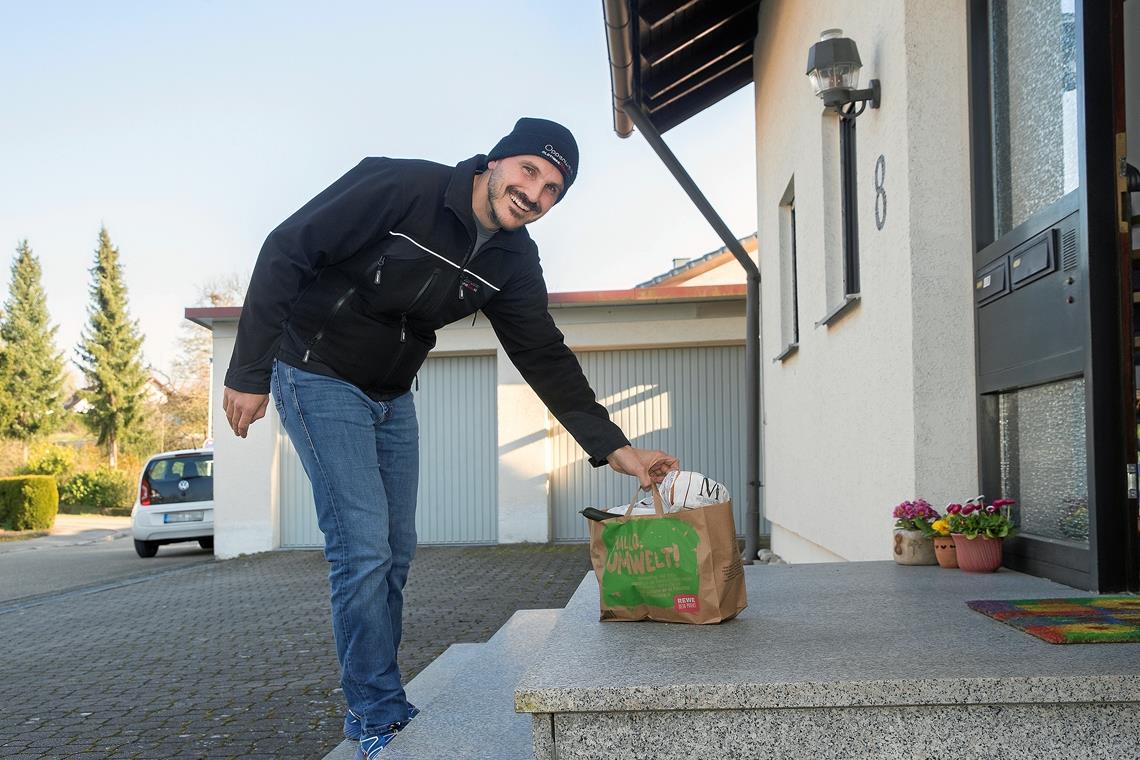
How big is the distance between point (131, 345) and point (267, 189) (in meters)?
17.9

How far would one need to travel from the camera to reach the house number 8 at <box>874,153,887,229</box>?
15.4 ft

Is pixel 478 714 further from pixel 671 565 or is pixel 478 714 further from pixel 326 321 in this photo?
pixel 326 321

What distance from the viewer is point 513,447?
13688 millimetres

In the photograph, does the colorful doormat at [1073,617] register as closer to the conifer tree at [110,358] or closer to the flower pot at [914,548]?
the flower pot at [914,548]

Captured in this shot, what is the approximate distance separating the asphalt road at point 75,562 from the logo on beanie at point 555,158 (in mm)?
8076

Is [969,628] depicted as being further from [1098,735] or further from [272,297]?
[272,297]

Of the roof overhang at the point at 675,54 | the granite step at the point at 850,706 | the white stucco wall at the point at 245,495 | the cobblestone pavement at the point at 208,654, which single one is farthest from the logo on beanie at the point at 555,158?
the white stucco wall at the point at 245,495

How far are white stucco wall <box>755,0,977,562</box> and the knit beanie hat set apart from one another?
5.79 ft

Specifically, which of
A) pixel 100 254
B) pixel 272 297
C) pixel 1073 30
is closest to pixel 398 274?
pixel 272 297

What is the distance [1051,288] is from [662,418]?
1022 cm

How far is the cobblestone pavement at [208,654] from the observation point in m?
4.07

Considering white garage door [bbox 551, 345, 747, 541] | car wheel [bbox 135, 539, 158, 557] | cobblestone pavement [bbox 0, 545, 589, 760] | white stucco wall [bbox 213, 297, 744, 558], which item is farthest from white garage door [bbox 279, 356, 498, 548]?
cobblestone pavement [bbox 0, 545, 589, 760]

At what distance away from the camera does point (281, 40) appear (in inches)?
729

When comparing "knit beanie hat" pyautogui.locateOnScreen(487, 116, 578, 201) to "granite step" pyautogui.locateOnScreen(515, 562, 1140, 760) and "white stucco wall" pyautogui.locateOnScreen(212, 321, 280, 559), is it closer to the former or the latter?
"granite step" pyautogui.locateOnScreen(515, 562, 1140, 760)
